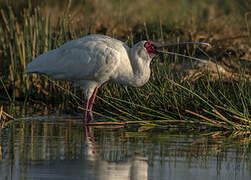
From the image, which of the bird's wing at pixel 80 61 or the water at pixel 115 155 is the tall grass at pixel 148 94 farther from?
the water at pixel 115 155

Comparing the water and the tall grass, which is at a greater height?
the tall grass

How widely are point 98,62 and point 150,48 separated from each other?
758 mm

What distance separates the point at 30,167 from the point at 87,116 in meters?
3.53

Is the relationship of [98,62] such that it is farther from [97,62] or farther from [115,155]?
[115,155]

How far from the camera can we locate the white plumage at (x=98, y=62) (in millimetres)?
8195

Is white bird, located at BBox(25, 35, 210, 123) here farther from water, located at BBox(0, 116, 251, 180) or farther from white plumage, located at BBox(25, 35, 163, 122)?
water, located at BBox(0, 116, 251, 180)

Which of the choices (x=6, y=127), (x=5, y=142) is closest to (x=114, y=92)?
(x=6, y=127)

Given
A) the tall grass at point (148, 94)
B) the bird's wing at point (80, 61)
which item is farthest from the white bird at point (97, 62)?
A: the tall grass at point (148, 94)

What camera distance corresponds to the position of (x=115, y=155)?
5.76 meters

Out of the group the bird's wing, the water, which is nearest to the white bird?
the bird's wing

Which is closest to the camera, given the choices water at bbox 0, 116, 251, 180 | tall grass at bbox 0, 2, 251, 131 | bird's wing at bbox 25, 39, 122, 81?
water at bbox 0, 116, 251, 180

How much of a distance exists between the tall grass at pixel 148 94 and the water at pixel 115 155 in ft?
1.47

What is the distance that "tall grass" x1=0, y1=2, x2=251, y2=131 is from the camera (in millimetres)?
7375

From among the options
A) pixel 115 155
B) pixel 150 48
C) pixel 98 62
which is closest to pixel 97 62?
pixel 98 62
